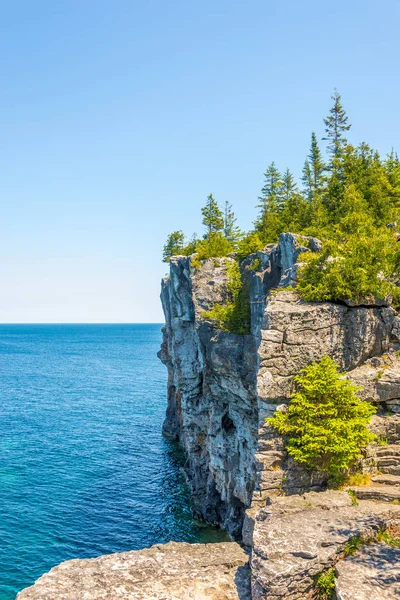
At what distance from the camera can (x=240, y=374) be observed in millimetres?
31984

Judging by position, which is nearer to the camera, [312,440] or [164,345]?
[312,440]

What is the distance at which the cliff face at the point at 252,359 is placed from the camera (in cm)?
2028

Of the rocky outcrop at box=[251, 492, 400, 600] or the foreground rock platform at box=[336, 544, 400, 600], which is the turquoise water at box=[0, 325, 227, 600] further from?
the foreground rock platform at box=[336, 544, 400, 600]

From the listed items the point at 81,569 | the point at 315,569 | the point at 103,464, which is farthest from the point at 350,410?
the point at 103,464

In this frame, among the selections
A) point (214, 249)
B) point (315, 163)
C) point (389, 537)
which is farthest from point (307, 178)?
point (389, 537)

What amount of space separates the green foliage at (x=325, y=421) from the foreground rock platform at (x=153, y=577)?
16.4ft

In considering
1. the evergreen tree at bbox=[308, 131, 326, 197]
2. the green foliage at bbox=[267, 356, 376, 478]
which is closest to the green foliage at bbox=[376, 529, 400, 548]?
the green foliage at bbox=[267, 356, 376, 478]

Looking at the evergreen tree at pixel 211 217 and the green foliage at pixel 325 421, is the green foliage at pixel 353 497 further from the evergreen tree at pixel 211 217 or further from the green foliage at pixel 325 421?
the evergreen tree at pixel 211 217

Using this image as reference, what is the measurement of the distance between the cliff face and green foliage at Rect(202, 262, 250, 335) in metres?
0.63

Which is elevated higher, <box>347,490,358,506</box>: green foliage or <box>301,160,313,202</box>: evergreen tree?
<box>301,160,313,202</box>: evergreen tree

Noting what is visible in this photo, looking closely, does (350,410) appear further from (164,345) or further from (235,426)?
(164,345)

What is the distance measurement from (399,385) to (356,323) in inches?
132

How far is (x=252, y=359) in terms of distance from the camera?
3088 centimetres

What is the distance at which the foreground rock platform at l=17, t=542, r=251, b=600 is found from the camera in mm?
14469
